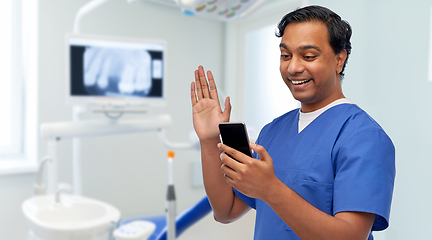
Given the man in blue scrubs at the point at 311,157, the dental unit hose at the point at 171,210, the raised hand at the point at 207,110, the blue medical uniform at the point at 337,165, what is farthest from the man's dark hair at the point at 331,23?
→ the dental unit hose at the point at 171,210

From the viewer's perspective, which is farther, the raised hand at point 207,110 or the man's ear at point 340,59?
the raised hand at point 207,110

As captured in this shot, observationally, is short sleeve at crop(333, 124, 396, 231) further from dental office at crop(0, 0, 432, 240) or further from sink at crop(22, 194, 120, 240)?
sink at crop(22, 194, 120, 240)

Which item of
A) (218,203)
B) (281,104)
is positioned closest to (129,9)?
(281,104)

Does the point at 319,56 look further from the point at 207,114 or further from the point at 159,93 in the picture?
the point at 159,93

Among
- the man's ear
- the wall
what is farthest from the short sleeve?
the wall

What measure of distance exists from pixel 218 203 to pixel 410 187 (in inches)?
48.7

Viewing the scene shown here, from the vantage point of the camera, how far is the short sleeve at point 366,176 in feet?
2.09

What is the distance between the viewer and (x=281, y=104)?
9.11 ft

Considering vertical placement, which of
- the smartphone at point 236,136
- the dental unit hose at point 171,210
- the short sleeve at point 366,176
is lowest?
the dental unit hose at point 171,210

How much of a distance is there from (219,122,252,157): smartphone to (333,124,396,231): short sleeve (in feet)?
0.60

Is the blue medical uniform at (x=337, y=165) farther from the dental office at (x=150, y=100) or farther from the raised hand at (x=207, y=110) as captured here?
the dental office at (x=150, y=100)

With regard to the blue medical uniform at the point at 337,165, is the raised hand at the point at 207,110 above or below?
above

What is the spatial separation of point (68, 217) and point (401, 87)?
170 centimetres

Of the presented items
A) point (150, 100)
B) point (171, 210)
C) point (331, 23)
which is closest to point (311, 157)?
point (331, 23)
